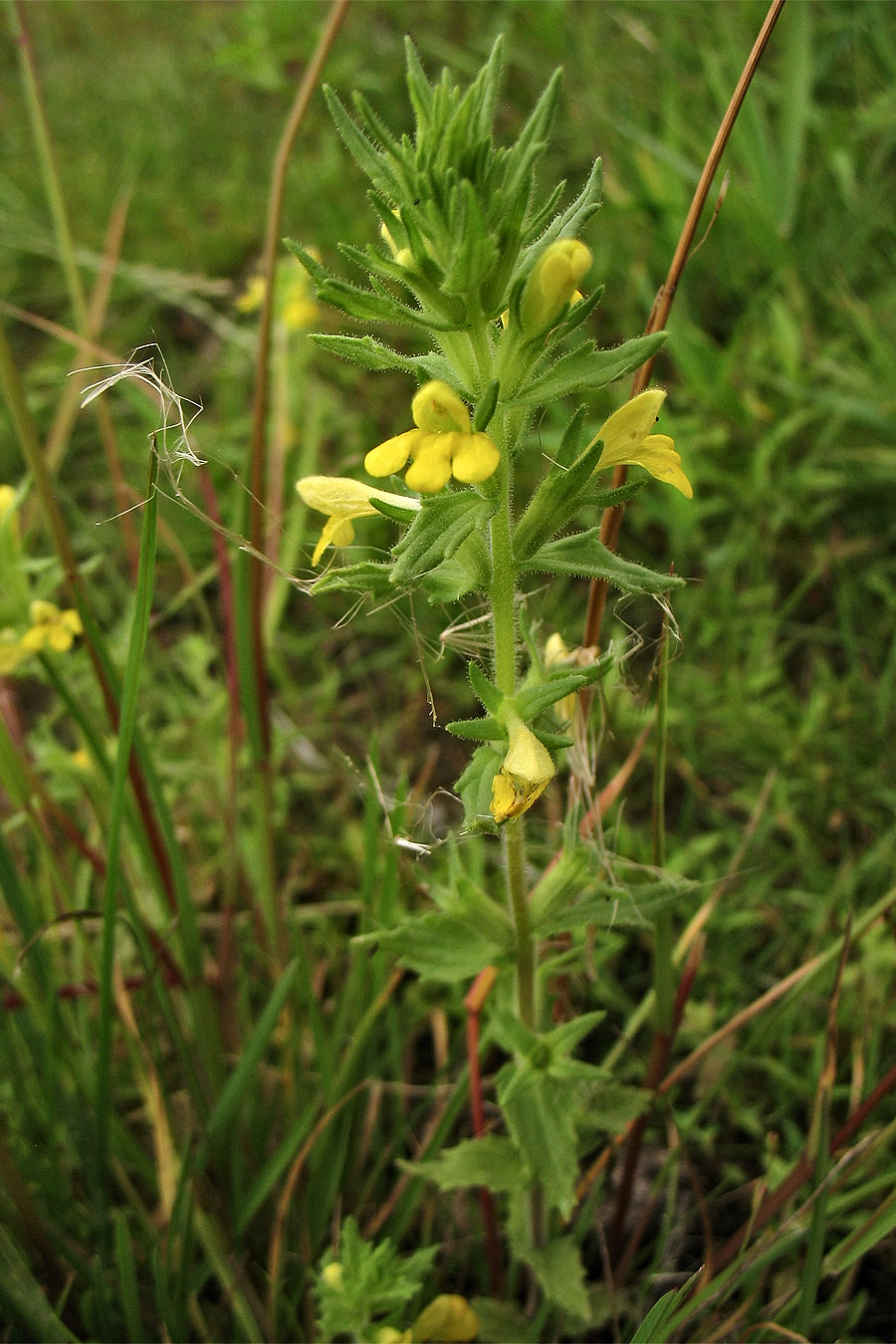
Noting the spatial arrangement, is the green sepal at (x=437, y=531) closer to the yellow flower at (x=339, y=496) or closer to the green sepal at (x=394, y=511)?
the green sepal at (x=394, y=511)

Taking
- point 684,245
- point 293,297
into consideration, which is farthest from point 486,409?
point 293,297

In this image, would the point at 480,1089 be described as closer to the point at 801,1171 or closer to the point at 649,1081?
the point at 649,1081

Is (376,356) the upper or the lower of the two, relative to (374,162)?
lower

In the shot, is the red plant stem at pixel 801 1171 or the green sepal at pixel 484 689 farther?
the red plant stem at pixel 801 1171

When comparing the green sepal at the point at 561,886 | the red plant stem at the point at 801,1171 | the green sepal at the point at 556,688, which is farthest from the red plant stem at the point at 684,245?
the red plant stem at the point at 801,1171

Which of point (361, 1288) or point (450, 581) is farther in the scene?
point (361, 1288)

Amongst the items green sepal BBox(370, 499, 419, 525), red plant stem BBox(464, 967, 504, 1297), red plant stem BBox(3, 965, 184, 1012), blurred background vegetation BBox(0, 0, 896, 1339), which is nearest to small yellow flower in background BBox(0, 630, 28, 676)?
blurred background vegetation BBox(0, 0, 896, 1339)

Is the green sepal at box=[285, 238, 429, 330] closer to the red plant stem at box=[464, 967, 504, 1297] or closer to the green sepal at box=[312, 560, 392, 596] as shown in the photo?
the green sepal at box=[312, 560, 392, 596]
